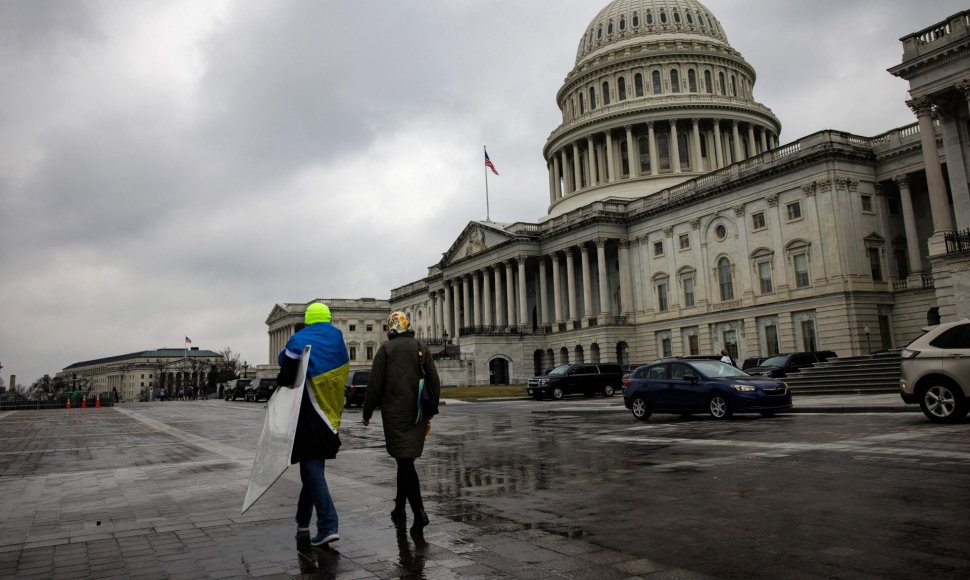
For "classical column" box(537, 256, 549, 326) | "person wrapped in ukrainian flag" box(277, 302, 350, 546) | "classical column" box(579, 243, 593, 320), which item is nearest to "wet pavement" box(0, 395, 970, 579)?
"person wrapped in ukrainian flag" box(277, 302, 350, 546)

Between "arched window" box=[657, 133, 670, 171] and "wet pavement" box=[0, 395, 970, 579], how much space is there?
67.8 m

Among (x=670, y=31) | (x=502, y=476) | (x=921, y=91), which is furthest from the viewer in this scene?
(x=670, y=31)

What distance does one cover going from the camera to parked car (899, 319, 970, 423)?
45.0 feet

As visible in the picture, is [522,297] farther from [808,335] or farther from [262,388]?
[808,335]

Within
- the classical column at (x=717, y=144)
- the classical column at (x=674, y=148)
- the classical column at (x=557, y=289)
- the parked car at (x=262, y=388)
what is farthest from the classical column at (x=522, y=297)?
the parked car at (x=262, y=388)

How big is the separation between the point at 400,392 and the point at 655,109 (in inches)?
2974

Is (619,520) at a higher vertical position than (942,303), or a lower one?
lower

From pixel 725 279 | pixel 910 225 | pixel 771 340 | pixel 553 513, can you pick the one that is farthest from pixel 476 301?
pixel 553 513

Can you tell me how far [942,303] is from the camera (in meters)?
30.3

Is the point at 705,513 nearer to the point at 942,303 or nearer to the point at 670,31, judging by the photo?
the point at 942,303

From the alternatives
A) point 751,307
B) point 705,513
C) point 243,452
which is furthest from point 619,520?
point 751,307

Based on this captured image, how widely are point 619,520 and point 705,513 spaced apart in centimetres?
88

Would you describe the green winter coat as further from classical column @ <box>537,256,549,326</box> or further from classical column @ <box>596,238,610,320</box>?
classical column @ <box>537,256,549,326</box>

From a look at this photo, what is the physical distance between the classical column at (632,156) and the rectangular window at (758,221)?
80.1ft
